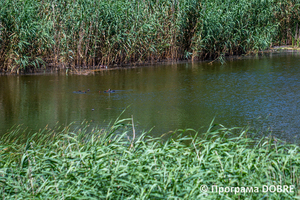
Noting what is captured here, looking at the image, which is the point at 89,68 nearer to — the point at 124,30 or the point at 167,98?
the point at 124,30

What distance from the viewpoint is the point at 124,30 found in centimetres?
868

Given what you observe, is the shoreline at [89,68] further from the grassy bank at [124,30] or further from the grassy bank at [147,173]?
the grassy bank at [147,173]

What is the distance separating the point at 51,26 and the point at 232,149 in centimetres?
602

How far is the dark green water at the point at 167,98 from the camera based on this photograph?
4.63 m

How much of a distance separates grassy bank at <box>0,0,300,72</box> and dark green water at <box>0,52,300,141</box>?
58 cm

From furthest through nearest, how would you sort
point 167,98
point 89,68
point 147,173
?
point 89,68 < point 167,98 < point 147,173

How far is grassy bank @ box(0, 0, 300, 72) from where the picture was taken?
7.90 metres

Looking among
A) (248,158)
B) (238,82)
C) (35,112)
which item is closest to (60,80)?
(35,112)

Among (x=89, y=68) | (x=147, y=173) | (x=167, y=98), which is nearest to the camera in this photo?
(x=147, y=173)

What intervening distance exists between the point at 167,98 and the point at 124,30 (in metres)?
3.24

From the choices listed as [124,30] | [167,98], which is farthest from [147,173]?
[124,30]

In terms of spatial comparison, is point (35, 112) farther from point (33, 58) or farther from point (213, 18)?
point (213, 18)

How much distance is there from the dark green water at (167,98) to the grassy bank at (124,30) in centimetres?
58

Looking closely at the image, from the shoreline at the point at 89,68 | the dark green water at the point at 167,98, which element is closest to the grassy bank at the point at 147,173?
the dark green water at the point at 167,98
